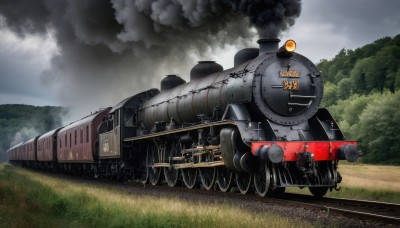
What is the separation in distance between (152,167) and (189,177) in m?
3.25

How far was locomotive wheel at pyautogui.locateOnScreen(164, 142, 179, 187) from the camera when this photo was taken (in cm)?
1667

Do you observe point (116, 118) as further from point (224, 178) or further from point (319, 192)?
point (319, 192)

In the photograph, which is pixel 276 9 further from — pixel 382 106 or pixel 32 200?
pixel 382 106

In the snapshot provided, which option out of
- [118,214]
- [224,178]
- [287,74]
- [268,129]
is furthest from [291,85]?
[118,214]

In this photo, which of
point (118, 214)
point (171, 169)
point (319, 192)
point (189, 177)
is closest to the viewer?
point (118, 214)

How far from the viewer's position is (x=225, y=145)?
479 inches

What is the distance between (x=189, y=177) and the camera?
51.8ft

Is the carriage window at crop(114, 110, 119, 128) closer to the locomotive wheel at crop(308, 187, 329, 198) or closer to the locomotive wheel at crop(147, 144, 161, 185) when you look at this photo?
the locomotive wheel at crop(147, 144, 161, 185)

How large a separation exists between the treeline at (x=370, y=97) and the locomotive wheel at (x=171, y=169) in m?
33.2

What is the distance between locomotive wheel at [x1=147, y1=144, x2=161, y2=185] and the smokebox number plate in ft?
24.1

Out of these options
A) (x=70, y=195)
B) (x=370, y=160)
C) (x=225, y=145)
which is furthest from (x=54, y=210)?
(x=370, y=160)

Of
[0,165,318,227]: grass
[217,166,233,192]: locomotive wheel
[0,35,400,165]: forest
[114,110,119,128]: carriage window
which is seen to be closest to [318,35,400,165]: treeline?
[0,35,400,165]: forest

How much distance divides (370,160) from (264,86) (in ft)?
128

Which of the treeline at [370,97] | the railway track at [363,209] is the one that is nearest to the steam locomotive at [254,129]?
the railway track at [363,209]
